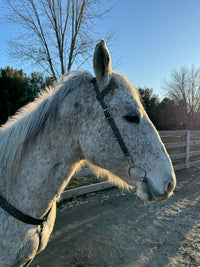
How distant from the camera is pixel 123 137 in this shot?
128cm

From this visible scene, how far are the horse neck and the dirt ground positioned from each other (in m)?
1.81

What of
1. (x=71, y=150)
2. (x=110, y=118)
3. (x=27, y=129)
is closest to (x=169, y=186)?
(x=110, y=118)

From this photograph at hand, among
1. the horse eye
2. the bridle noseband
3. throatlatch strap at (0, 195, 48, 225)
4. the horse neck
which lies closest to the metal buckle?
the bridle noseband

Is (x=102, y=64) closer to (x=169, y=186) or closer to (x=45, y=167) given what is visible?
(x=45, y=167)

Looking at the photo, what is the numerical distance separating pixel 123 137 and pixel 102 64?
1.92 feet

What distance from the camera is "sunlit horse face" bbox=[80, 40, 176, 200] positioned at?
49.1 inches

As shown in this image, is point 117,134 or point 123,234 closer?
point 117,134

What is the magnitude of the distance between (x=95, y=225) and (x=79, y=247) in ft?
2.37

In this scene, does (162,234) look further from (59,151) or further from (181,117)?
(181,117)

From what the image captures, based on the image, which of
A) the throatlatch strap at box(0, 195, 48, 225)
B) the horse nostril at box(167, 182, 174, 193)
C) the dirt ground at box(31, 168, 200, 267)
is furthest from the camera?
the dirt ground at box(31, 168, 200, 267)

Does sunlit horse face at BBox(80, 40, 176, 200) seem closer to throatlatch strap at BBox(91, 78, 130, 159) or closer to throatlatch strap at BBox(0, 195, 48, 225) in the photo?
throatlatch strap at BBox(91, 78, 130, 159)

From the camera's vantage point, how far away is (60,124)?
1360 millimetres

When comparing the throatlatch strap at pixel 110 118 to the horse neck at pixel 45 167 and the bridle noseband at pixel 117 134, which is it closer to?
the bridle noseband at pixel 117 134

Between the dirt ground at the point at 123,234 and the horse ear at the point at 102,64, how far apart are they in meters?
2.64
